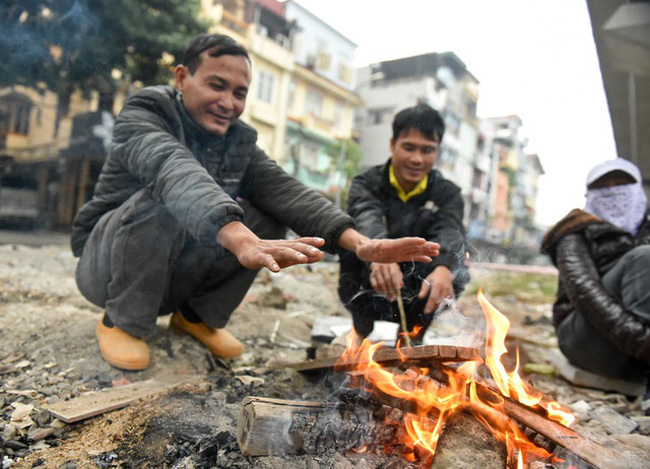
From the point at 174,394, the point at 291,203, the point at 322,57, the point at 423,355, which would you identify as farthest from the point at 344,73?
the point at 423,355

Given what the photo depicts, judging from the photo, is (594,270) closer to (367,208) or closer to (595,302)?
(595,302)

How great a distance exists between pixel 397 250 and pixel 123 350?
61.1 inches

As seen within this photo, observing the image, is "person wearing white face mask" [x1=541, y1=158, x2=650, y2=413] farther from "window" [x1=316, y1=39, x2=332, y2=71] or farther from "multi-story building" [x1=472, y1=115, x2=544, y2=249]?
"multi-story building" [x1=472, y1=115, x2=544, y2=249]

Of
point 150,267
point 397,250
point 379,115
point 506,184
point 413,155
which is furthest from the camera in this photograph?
point 506,184

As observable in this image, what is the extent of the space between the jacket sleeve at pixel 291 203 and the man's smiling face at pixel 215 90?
14.2 inches

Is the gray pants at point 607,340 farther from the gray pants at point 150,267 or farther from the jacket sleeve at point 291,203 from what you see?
the gray pants at point 150,267

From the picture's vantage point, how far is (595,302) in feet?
8.77

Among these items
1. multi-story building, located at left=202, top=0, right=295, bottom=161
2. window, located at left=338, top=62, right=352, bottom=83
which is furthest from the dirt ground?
window, located at left=338, top=62, right=352, bottom=83

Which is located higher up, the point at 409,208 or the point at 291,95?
the point at 291,95

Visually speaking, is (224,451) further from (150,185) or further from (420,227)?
(420,227)

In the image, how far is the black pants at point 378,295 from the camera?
2.86 metres

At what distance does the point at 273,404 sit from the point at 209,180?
99cm

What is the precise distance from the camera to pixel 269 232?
2.67 m

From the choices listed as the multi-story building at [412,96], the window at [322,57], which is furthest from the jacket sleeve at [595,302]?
the multi-story building at [412,96]
